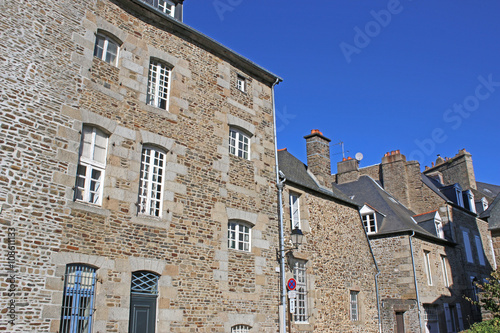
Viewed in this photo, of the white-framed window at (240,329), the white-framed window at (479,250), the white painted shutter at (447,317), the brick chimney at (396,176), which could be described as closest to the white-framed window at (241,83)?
the white-framed window at (240,329)

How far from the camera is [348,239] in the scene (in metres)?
15.1

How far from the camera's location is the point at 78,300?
775 cm

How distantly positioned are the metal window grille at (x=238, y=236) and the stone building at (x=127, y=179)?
1.3 inches

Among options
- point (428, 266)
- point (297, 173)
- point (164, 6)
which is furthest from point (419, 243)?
point (164, 6)

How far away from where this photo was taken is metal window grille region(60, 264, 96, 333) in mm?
7586

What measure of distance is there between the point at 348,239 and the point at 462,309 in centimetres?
890

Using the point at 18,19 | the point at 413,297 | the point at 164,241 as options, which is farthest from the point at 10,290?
the point at 413,297

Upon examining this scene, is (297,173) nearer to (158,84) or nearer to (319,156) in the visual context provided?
(319,156)

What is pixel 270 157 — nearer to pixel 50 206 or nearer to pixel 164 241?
pixel 164 241

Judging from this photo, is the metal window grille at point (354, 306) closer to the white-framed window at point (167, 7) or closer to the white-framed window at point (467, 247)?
the white-framed window at point (467, 247)

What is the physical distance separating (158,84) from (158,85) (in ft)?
0.09

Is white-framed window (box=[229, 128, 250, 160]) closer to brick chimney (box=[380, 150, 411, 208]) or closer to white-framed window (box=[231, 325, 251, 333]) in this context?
white-framed window (box=[231, 325, 251, 333])

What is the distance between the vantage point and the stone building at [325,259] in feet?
41.5

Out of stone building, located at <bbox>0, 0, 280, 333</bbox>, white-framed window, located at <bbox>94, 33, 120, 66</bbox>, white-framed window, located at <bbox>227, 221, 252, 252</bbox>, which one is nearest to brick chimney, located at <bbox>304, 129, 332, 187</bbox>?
stone building, located at <bbox>0, 0, 280, 333</bbox>
